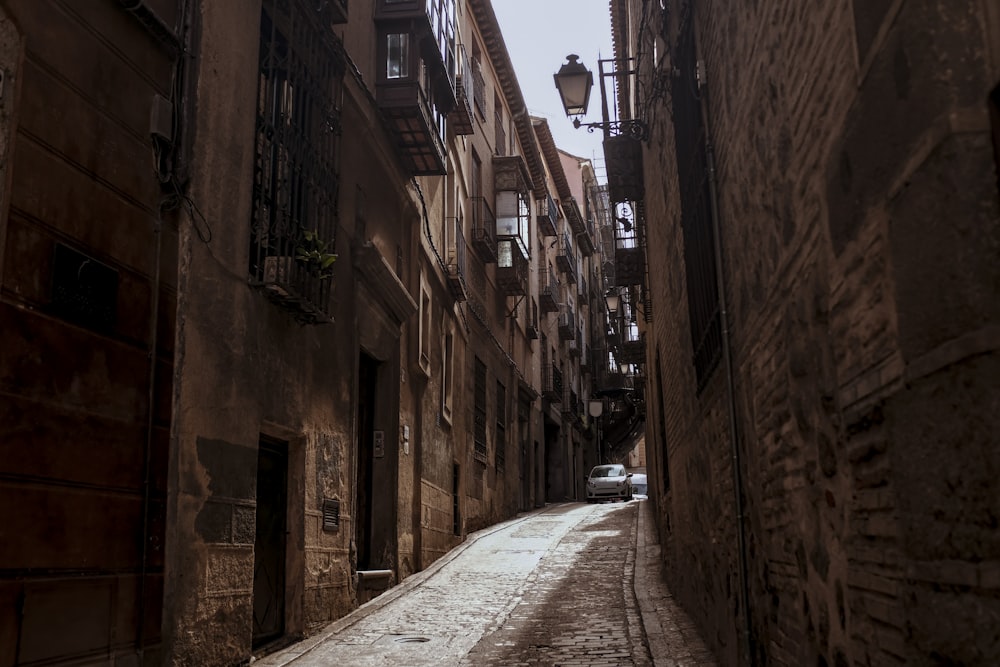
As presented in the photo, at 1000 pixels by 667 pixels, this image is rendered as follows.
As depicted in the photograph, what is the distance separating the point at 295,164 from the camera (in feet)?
29.3

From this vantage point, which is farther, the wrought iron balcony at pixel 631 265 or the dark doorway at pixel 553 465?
the dark doorway at pixel 553 465

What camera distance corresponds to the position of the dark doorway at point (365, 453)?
40.0 feet

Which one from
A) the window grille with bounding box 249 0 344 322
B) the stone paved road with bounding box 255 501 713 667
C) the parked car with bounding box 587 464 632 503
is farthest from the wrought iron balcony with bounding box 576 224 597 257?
the window grille with bounding box 249 0 344 322

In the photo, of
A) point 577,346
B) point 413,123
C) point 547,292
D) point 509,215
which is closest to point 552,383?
point 547,292

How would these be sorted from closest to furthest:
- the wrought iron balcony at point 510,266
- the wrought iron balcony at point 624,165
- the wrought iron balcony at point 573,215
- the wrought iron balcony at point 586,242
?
the wrought iron balcony at point 624,165
the wrought iron balcony at point 510,266
the wrought iron balcony at point 573,215
the wrought iron balcony at point 586,242

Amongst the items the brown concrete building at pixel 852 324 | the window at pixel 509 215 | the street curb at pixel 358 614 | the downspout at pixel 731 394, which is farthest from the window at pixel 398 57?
the window at pixel 509 215

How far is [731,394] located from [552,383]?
25717 millimetres

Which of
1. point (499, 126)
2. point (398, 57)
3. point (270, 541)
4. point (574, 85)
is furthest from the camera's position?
point (499, 126)

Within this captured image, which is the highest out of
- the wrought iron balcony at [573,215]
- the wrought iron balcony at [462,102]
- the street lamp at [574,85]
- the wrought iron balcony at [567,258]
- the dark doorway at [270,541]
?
the wrought iron balcony at [573,215]

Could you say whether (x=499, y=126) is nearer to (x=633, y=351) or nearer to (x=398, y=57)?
(x=633, y=351)

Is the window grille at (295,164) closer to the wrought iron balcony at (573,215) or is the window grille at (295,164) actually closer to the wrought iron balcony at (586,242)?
the wrought iron balcony at (573,215)

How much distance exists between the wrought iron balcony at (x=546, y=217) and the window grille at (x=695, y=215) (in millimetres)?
21488

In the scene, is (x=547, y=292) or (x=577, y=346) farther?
(x=577, y=346)

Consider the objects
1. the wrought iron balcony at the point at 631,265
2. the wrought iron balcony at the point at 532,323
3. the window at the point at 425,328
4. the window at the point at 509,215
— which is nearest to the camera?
the window at the point at 425,328
